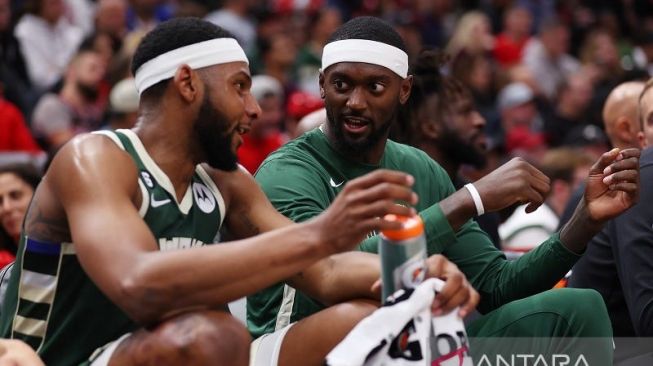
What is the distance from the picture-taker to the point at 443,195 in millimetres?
5062

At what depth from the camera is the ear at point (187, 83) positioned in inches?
153

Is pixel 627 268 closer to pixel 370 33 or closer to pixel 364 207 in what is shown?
pixel 370 33

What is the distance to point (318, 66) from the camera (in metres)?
12.0

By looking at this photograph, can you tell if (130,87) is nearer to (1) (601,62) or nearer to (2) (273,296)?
(2) (273,296)

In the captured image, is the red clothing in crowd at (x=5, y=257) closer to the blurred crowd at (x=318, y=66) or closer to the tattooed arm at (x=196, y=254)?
the blurred crowd at (x=318, y=66)

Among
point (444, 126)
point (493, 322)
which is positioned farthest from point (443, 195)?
point (444, 126)

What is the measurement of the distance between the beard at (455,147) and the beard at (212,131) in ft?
8.75

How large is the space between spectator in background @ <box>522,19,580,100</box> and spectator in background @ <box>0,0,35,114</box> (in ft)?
20.4

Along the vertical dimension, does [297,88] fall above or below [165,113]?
below

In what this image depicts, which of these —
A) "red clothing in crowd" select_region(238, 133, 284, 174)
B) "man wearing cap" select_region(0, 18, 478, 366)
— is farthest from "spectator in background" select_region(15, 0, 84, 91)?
"man wearing cap" select_region(0, 18, 478, 366)

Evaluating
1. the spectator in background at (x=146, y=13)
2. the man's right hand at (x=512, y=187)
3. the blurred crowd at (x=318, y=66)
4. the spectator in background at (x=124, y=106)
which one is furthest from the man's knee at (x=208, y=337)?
the spectator in background at (x=146, y=13)

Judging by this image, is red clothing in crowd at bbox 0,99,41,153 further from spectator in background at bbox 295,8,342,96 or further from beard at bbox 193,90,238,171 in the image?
beard at bbox 193,90,238,171

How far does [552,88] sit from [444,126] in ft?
25.2

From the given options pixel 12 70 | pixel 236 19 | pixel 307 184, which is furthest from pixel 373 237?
pixel 236 19
